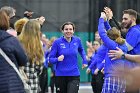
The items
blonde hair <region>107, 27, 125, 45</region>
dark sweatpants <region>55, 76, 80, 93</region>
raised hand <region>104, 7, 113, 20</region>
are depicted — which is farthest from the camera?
dark sweatpants <region>55, 76, 80, 93</region>

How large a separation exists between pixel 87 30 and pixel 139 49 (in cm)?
921

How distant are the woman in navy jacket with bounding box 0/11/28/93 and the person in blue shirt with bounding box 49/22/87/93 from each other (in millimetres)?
3598

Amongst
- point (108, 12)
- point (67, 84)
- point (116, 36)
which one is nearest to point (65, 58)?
point (67, 84)

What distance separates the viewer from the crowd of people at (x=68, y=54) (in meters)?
4.66

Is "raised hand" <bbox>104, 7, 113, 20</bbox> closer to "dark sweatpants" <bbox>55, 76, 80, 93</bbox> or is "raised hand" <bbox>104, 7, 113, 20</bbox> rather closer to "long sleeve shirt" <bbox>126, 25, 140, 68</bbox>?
"long sleeve shirt" <bbox>126, 25, 140, 68</bbox>

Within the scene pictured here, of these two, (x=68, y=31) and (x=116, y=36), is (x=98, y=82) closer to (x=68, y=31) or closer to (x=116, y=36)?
(x=68, y=31)

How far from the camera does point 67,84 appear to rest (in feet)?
28.4

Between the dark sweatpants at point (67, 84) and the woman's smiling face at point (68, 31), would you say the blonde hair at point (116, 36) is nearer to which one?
the dark sweatpants at point (67, 84)

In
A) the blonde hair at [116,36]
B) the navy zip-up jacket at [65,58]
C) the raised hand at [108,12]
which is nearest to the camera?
the blonde hair at [116,36]

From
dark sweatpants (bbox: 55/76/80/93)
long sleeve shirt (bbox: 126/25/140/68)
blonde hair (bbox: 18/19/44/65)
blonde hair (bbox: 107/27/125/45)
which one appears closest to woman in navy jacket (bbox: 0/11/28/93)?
blonde hair (bbox: 18/19/44/65)

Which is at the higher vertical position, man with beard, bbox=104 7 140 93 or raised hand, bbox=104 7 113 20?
raised hand, bbox=104 7 113 20

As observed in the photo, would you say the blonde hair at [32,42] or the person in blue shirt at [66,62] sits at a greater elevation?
the blonde hair at [32,42]

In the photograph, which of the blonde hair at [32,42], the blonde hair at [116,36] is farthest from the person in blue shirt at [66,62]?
the blonde hair at [32,42]

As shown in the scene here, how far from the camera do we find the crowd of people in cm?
466
